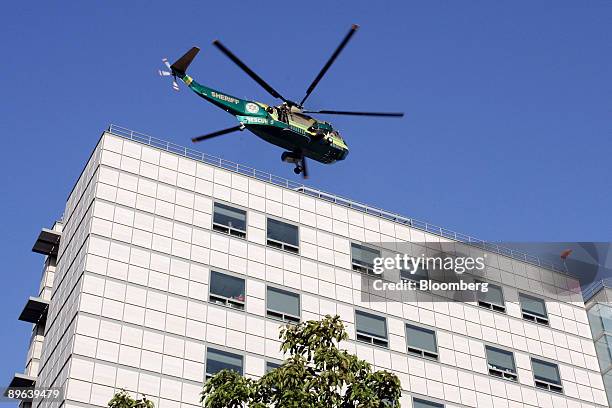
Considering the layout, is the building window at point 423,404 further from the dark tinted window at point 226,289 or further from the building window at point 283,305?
the dark tinted window at point 226,289

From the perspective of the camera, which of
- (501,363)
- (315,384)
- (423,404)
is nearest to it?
(315,384)

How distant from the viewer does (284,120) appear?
168 feet

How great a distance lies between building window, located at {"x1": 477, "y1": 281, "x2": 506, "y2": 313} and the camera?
52.9 metres

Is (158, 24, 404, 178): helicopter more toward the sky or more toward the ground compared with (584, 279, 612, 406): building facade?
more toward the sky

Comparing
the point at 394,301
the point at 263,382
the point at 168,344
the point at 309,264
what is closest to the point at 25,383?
the point at 168,344

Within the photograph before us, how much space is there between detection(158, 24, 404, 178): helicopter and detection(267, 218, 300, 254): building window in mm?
4424

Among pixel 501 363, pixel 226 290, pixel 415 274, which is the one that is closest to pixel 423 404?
pixel 501 363

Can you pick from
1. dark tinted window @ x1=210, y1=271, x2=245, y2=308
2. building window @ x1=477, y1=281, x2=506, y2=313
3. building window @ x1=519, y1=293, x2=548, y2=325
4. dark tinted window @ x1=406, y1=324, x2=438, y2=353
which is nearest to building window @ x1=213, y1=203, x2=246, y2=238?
dark tinted window @ x1=210, y1=271, x2=245, y2=308

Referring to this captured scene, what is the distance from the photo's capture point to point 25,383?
44656mm

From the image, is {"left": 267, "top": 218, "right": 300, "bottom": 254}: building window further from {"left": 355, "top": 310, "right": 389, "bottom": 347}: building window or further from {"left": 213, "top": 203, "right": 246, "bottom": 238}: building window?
{"left": 355, "top": 310, "right": 389, "bottom": 347}: building window

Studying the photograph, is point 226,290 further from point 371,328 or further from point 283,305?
point 371,328

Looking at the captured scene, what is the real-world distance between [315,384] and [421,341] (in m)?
25.8

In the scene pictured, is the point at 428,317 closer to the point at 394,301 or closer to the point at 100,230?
the point at 394,301

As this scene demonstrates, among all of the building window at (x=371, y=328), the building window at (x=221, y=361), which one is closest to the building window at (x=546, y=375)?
the building window at (x=371, y=328)
